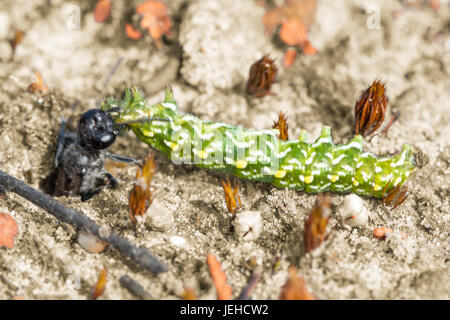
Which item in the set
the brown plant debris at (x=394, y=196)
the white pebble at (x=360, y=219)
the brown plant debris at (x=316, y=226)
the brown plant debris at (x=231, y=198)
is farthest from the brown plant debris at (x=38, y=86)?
the brown plant debris at (x=394, y=196)

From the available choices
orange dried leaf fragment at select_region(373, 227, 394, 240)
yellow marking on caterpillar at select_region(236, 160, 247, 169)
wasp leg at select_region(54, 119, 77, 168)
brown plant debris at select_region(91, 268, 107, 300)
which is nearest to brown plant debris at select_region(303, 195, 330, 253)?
orange dried leaf fragment at select_region(373, 227, 394, 240)

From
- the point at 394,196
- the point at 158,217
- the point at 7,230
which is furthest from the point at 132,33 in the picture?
the point at 394,196

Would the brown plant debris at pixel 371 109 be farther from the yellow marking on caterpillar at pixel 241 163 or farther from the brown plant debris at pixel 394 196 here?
the yellow marking on caterpillar at pixel 241 163

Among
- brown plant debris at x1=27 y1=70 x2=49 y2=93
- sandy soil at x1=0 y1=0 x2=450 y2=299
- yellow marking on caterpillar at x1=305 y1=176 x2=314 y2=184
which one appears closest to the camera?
sandy soil at x1=0 y1=0 x2=450 y2=299

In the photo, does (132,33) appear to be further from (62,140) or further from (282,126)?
(282,126)

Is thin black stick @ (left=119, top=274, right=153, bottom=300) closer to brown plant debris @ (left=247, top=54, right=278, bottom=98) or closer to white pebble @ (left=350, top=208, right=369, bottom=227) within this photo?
white pebble @ (left=350, top=208, right=369, bottom=227)

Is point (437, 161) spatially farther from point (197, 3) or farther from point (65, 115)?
point (65, 115)
